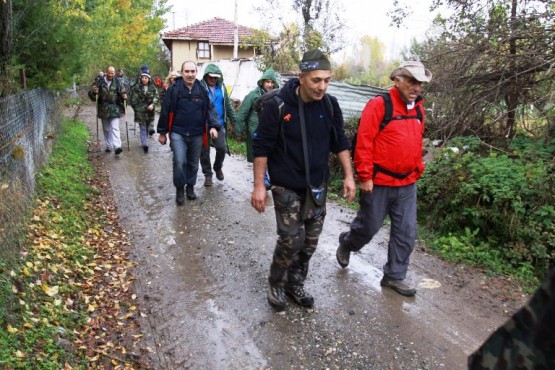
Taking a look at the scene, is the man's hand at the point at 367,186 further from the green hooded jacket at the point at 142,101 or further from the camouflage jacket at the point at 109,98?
the green hooded jacket at the point at 142,101

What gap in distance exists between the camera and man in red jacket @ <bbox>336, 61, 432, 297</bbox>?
374 centimetres

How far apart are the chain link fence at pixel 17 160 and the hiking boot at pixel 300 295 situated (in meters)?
2.49

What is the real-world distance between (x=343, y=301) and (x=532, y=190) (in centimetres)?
281

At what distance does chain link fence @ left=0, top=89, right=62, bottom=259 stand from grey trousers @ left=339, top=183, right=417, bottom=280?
3.20 meters

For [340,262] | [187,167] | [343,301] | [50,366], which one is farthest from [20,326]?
[187,167]

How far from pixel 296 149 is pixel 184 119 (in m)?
3.60

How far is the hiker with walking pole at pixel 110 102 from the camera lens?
10234 millimetres

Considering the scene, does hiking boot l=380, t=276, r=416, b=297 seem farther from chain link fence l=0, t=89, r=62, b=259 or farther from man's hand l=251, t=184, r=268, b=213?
chain link fence l=0, t=89, r=62, b=259

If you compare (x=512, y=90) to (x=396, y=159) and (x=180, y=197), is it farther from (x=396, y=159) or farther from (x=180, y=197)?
(x=180, y=197)

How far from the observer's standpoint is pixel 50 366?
117 inches

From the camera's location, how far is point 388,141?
3.78 meters

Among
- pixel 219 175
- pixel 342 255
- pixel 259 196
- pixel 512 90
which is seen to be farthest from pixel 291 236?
pixel 512 90

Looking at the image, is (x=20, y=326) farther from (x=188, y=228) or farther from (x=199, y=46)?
(x=199, y=46)

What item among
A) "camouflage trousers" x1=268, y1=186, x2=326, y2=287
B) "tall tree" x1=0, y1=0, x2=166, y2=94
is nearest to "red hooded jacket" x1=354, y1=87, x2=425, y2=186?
"camouflage trousers" x1=268, y1=186, x2=326, y2=287
